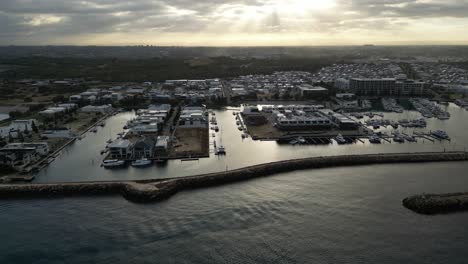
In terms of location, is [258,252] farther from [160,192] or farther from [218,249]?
[160,192]

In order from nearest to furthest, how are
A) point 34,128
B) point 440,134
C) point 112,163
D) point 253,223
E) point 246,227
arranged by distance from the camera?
point 246,227
point 253,223
point 112,163
point 440,134
point 34,128

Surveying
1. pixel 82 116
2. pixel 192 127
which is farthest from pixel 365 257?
pixel 82 116

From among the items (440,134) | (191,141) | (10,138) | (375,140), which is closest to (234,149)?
(191,141)

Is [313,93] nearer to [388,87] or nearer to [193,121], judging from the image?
[388,87]

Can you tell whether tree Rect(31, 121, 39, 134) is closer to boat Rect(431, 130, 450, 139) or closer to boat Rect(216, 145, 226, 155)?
boat Rect(216, 145, 226, 155)

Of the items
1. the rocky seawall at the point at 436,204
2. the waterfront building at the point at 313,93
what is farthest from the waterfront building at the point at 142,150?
the waterfront building at the point at 313,93

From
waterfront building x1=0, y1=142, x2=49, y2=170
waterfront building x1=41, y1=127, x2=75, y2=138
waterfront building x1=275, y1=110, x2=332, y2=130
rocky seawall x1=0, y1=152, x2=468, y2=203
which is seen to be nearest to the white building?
waterfront building x1=41, y1=127, x2=75, y2=138

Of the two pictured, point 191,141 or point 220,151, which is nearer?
point 220,151
